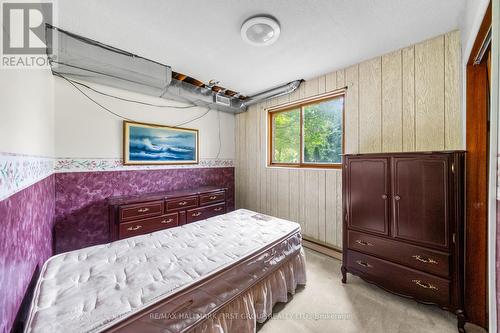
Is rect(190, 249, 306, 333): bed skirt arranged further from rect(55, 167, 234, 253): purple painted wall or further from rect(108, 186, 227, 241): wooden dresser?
rect(55, 167, 234, 253): purple painted wall

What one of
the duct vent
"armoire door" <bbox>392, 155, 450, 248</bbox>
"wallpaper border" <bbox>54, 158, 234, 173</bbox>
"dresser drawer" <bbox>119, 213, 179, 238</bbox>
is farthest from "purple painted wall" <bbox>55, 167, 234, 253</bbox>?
"armoire door" <bbox>392, 155, 450, 248</bbox>

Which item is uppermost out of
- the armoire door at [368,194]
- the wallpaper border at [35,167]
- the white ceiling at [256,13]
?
the white ceiling at [256,13]

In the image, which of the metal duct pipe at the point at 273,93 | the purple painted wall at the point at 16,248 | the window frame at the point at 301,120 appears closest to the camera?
the purple painted wall at the point at 16,248

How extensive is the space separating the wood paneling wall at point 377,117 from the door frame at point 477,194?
315 millimetres

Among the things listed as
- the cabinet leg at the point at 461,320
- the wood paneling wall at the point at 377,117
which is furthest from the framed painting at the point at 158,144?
the cabinet leg at the point at 461,320

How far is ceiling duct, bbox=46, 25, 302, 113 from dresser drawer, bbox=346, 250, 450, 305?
→ 254cm

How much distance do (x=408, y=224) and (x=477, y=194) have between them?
1.78ft

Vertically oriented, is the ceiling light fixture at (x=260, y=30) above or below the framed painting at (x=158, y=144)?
above

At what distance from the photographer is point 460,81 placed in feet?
6.17

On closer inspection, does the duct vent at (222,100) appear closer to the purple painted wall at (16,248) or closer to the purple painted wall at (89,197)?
the purple painted wall at (89,197)

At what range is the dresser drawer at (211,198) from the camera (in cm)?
326

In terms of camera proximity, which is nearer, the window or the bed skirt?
the bed skirt

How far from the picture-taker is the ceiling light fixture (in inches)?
68.5

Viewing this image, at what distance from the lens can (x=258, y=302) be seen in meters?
1.62
